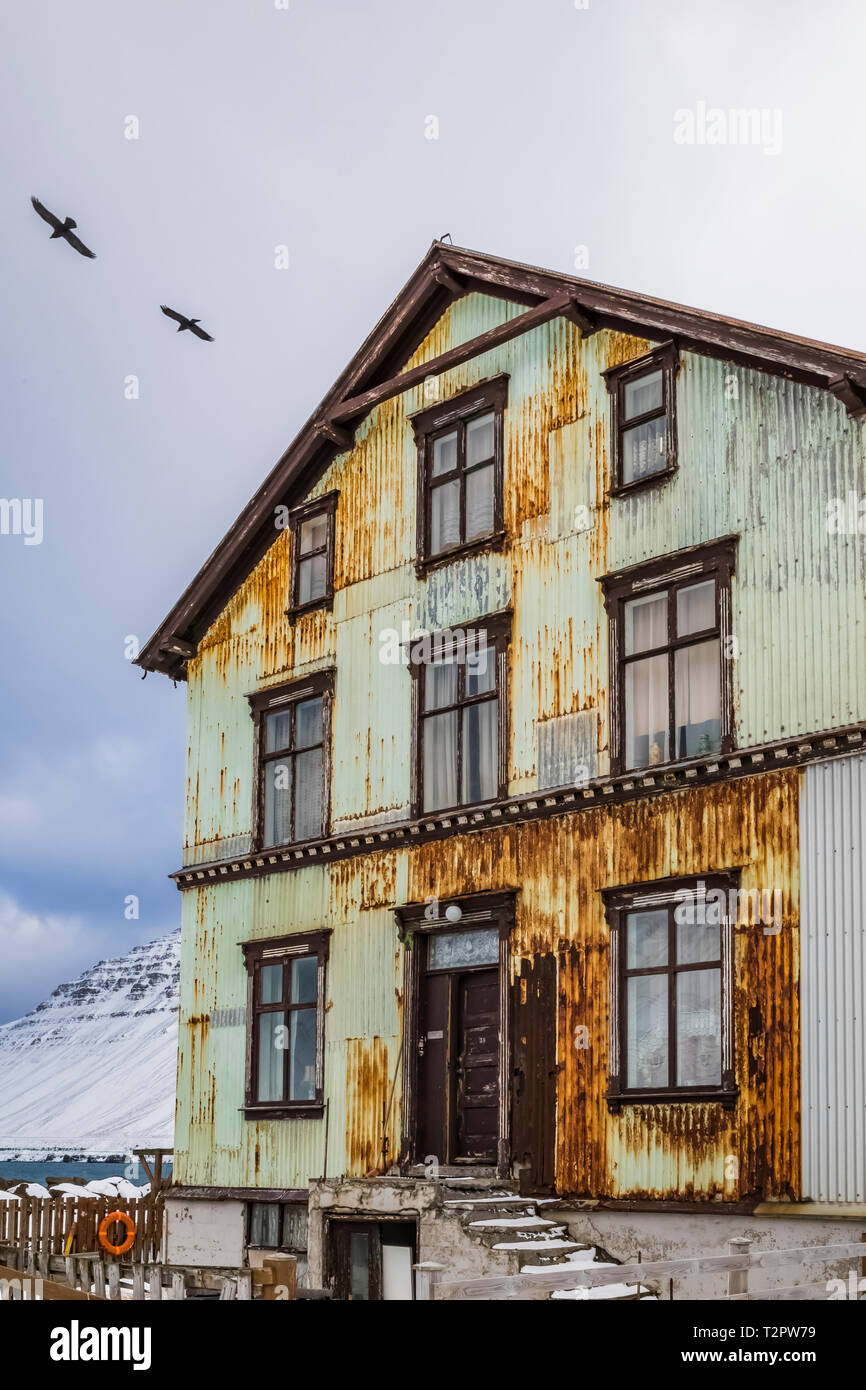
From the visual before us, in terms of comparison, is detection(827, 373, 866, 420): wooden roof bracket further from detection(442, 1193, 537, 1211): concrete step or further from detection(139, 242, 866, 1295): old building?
detection(442, 1193, 537, 1211): concrete step

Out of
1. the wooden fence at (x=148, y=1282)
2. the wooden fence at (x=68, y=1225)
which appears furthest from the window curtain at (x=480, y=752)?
the wooden fence at (x=68, y=1225)

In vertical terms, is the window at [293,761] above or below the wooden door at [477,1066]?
above

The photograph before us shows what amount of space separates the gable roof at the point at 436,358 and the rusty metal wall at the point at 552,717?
286 millimetres

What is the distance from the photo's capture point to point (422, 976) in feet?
76.3

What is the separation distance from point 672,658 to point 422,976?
5.89 meters

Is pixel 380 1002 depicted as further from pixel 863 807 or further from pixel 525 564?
pixel 863 807

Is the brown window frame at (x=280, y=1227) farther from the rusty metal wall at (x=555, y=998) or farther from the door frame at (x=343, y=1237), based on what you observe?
the door frame at (x=343, y=1237)

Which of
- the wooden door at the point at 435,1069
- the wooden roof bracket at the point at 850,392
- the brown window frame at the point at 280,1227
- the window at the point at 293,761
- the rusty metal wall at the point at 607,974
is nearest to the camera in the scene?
the rusty metal wall at the point at 607,974

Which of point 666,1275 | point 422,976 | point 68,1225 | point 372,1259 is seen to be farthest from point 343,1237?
point 666,1275

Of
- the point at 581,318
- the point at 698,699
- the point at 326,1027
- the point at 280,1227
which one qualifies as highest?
the point at 581,318

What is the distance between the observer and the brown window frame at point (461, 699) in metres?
22.6

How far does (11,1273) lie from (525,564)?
11.0 meters

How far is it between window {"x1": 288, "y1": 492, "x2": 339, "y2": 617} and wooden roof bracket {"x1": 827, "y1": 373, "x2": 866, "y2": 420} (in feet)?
31.6

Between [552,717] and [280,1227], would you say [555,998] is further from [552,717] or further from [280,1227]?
[280,1227]
